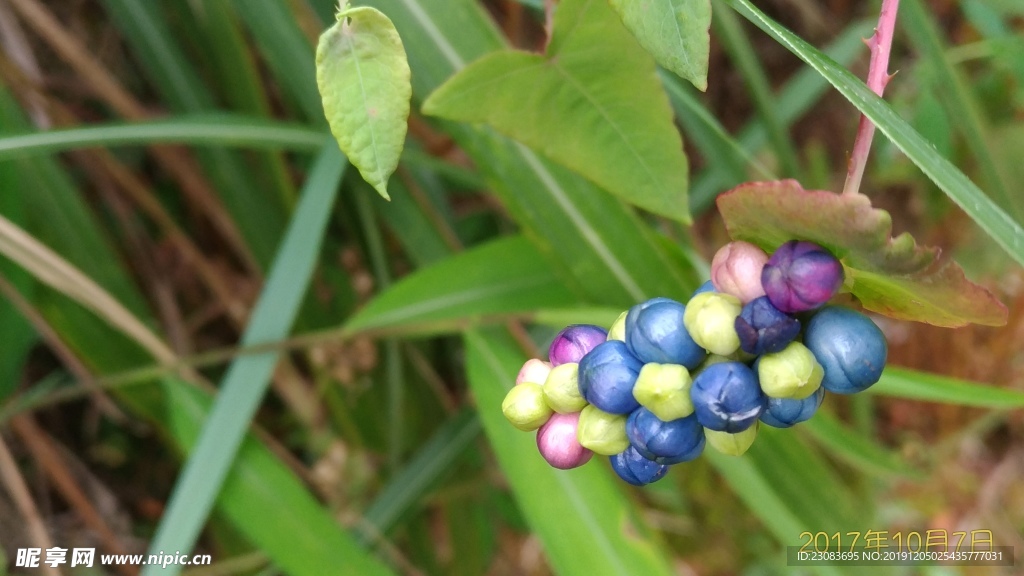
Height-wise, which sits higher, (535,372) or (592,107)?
(592,107)

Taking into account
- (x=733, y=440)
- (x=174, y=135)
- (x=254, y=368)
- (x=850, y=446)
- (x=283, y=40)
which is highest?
(x=283, y=40)

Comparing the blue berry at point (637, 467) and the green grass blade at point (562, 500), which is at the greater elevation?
the green grass blade at point (562, 500)

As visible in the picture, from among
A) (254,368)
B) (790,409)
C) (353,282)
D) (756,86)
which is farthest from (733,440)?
(353,282)

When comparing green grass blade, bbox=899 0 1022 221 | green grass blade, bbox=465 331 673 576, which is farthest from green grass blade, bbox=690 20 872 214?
green grass blade, bbox=465 331 673 576

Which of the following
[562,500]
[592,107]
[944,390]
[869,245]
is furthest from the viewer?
[562,500]

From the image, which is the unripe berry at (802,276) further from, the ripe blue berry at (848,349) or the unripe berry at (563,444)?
the unripe berry at (563,444)

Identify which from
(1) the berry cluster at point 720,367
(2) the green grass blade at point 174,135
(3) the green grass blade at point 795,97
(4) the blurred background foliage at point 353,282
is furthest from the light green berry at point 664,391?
(3) the green grass blade at point 795,97

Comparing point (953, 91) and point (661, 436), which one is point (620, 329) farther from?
point (953, 91)
